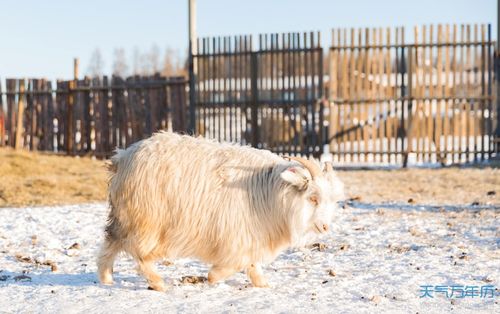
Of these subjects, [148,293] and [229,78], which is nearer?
[148,293]

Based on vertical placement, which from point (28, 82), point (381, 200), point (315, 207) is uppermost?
point (28, 82)

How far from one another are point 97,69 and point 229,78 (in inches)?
2098

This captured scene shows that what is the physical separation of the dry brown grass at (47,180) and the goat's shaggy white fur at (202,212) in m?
5.70

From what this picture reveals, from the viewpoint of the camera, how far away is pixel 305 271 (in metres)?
6.64

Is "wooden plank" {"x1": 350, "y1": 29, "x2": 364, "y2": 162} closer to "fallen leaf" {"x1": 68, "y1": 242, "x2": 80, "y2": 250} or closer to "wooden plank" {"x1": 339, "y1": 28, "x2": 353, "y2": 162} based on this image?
"wooden plank" {"x1": 339, "y1": 28, "x2": 353, "y2": 162}

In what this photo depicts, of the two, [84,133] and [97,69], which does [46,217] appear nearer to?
[84,133]

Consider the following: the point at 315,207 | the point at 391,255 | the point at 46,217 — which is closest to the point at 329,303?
the point at 315,207

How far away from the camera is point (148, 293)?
572 cm

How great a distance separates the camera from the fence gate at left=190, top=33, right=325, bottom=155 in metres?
16.4

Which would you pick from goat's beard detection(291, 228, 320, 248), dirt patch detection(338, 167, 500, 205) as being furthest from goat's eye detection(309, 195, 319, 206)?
dirt patch detection(338, 167, 500, 205)

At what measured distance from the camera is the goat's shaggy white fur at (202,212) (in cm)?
586

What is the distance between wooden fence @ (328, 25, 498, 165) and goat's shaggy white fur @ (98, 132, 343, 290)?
10.3 m

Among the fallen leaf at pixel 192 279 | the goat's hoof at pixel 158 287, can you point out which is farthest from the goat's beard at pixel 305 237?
the goat's hoof at pixel 158 287

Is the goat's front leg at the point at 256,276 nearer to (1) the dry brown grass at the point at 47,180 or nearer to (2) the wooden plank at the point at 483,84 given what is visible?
(1) the dry brown grass at the point at 47,180
